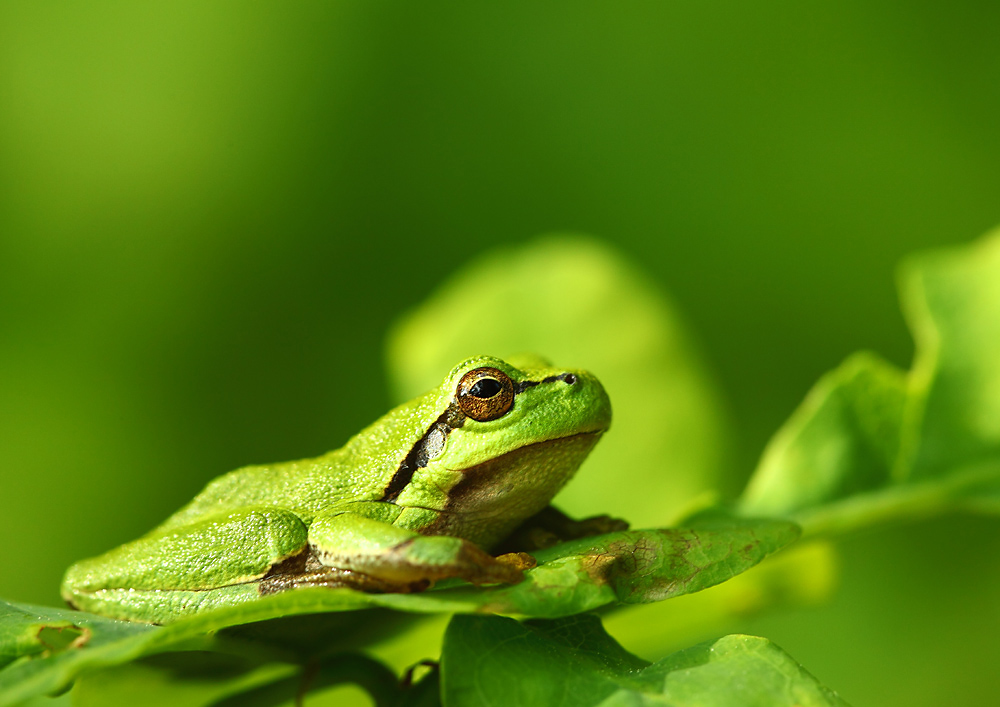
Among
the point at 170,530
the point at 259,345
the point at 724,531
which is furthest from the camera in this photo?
the point at 259,345

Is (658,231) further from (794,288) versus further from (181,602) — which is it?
(181,602)

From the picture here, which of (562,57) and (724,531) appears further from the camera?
(562,57)

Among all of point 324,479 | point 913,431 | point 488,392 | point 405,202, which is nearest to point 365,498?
point 324,479

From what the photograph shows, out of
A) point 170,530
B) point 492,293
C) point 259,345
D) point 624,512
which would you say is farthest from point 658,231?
point 170,530

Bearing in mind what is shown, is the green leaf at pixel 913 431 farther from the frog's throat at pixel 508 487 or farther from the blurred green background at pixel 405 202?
the blurred green background at pixel 405 202

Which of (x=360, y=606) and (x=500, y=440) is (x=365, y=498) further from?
(x=360, y=606)

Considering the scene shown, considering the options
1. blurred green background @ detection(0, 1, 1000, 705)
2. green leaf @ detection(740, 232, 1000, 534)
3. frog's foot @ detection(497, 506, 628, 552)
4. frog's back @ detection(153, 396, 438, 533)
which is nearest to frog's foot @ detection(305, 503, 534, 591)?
frog's back @ detection(153, 396, 438, 533)

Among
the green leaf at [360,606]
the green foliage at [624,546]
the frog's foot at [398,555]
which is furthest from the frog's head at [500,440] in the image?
the green leaf at [360,606]
